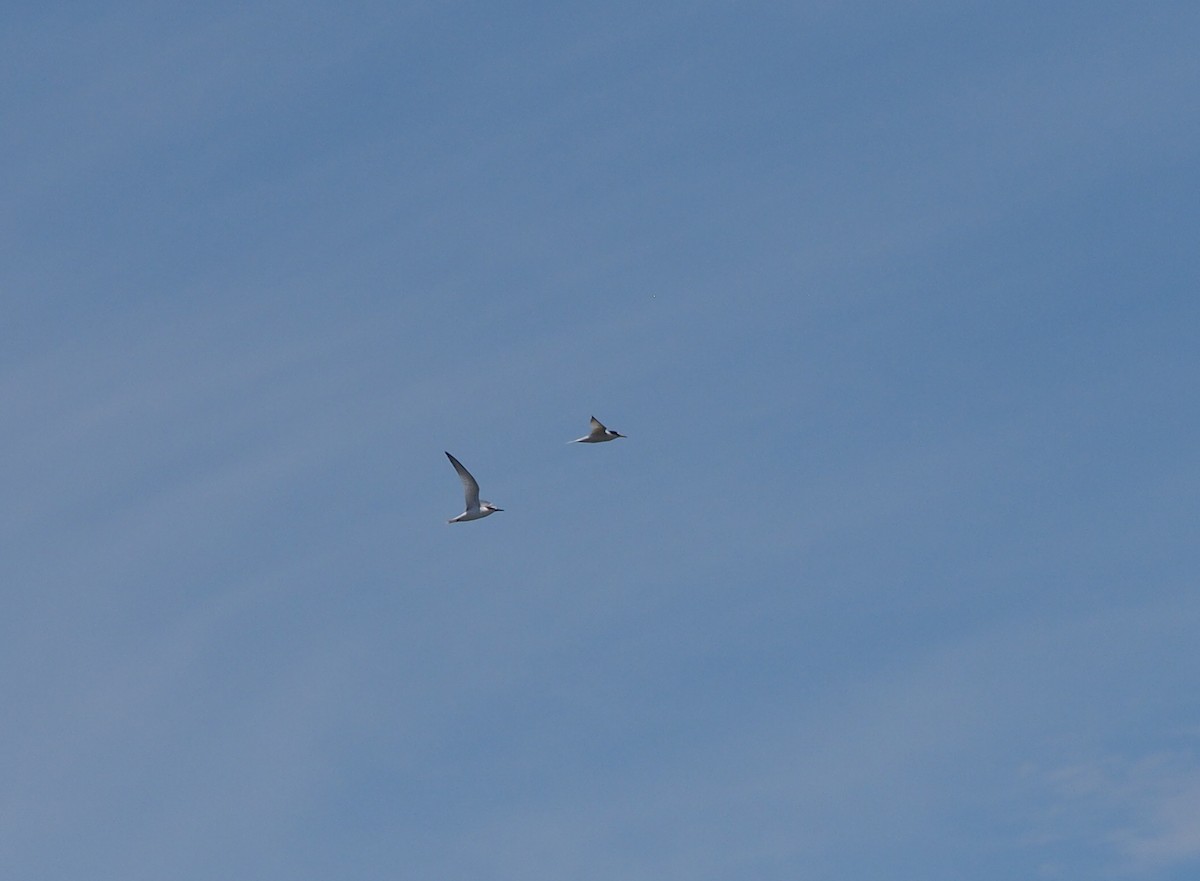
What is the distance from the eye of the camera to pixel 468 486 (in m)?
114

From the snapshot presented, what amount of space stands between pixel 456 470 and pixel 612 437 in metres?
12.9

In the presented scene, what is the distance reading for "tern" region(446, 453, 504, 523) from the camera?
114 metres

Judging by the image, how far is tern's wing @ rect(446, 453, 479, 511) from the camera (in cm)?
11381

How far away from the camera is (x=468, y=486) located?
114375 millimetres

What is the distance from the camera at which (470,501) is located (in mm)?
115125

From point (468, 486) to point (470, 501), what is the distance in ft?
4.71

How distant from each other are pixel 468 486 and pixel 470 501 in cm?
143

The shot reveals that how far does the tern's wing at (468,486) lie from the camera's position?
113812 mm

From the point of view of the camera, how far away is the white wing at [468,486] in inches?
4481

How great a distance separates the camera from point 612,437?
362ft

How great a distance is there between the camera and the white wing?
11381 cm

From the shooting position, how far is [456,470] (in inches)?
4473

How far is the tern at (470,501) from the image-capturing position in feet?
374
